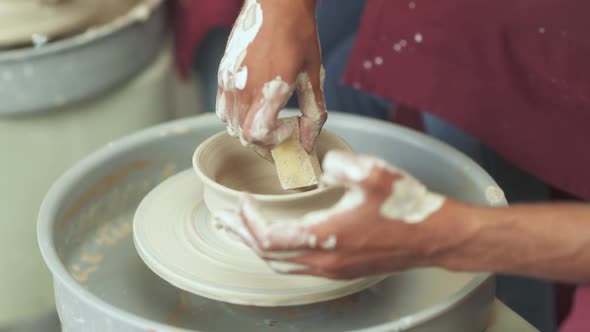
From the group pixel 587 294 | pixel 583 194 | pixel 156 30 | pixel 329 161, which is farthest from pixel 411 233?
pixel 156 30

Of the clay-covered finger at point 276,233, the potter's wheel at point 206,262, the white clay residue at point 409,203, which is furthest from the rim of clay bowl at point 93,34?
the white clay residue at point 409,203

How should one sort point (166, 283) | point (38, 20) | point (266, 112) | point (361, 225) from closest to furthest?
1. point (361, 225)
2. point (266, 112)
3. point (166, 283)
4. point (38, 20)

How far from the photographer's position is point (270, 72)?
109 centimetres

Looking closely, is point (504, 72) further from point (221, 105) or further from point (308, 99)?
point (221, 105)

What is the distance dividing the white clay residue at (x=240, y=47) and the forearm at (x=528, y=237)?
422 mm

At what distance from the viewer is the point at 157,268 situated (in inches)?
43.1

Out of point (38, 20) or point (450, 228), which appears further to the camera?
point (38, 20)

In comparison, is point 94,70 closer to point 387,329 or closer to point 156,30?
point 156,30

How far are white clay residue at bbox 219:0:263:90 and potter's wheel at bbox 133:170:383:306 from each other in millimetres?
238

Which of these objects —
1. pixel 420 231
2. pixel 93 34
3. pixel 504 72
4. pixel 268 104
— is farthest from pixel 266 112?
pixel 93 34

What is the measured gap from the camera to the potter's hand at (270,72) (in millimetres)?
1077

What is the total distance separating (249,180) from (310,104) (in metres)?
0.21

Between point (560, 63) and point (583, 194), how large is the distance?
23cm

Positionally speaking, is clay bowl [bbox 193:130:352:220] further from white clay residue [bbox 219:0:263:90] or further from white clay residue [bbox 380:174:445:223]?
white clay residue [bbox 380:174:445:223]
